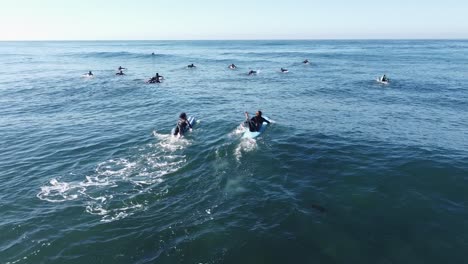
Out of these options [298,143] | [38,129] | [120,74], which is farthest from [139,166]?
[120,74]

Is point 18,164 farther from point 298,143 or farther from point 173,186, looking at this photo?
point 298,143

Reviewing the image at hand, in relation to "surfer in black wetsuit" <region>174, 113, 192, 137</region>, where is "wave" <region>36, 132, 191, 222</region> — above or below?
below

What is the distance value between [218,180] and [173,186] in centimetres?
248

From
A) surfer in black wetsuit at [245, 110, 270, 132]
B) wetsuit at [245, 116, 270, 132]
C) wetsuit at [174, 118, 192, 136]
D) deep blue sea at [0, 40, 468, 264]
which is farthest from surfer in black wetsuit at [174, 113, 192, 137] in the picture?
wetsuit at [245, 116, 270, 132]

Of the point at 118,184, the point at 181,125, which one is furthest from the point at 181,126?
the point at 118,184

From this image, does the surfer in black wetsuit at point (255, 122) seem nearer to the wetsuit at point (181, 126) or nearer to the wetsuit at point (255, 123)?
the wetsuit at point (255, 123)

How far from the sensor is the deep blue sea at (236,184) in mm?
12578

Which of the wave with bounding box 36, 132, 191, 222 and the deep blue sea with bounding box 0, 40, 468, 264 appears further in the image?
the wave with bounding box 36, 132, 191, 222

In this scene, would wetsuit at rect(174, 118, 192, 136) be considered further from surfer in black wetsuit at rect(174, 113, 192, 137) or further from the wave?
the wave

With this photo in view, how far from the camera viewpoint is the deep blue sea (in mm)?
12578

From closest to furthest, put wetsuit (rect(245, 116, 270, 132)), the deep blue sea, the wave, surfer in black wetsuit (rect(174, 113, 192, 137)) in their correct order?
the deep blue sea, the wave, wetsuit (rect(245, 116, 270, 132)), surfer in black wetsuit (rect(174, 113, 192, 137))

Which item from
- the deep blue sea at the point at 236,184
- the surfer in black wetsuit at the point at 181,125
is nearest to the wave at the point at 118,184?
the deep blue sea at the point at 236,184

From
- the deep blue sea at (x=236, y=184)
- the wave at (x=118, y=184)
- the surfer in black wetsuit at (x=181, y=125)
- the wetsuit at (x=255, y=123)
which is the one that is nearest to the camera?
the deep blue sea at (x=236, y=184)

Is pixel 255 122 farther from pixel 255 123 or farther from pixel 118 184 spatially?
pixel 118 184
